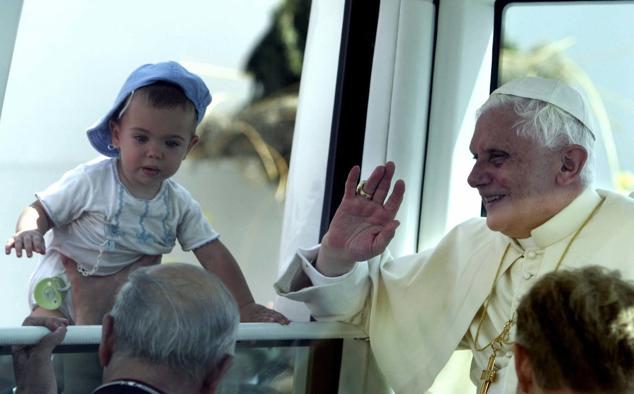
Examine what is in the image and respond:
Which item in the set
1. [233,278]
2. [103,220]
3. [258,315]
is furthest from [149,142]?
[258,315]

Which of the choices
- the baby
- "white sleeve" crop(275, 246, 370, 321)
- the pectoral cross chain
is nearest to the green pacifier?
the baby

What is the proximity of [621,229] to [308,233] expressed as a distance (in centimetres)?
97

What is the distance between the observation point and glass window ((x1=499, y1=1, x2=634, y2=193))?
3996 mm

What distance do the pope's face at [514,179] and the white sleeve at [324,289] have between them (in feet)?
1.50

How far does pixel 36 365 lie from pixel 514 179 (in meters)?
1.48

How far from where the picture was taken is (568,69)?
405 centimetres

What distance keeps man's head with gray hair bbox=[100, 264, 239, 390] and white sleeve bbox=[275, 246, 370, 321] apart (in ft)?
4.04

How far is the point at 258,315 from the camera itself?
3.55m

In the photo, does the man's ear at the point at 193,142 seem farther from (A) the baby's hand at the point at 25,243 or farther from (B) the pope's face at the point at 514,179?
(B) the pope's face at the point at 514,179

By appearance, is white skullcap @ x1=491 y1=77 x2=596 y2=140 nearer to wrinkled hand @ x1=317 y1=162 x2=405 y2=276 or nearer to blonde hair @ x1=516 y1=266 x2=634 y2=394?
wrinkled hand @ x1=317 y1=162 x2=405 y2=276

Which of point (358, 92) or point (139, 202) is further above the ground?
point (358, 92)

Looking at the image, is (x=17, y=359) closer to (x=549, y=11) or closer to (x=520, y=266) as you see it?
(x=520, y=266)

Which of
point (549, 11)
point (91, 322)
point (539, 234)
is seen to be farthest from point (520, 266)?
point (91, 322)

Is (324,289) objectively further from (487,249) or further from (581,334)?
(581,334)
